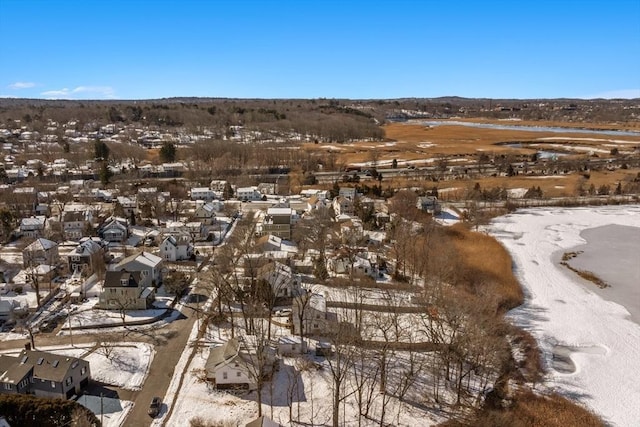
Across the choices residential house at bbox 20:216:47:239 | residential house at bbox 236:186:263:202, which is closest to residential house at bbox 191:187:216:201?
residential house at bbox 236:186:263:202

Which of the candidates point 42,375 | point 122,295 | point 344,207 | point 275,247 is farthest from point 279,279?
point 344,207

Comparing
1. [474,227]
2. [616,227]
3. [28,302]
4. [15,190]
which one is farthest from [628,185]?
[15,190]

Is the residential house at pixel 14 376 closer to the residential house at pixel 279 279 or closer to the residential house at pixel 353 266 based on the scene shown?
the residential house at pixel 279 279

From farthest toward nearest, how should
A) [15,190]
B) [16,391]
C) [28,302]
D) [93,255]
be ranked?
[15,190], [93,255], [28,302], [16,391]

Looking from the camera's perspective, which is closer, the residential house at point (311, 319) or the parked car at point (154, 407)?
the parked car at point (154, 407)

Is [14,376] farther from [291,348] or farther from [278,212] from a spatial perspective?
[278,212]

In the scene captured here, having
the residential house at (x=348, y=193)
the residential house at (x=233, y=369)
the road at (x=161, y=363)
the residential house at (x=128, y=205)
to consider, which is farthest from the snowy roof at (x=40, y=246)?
the residential house at (x=348, y=193)

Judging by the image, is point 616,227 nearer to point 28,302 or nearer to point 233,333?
point 233,333
